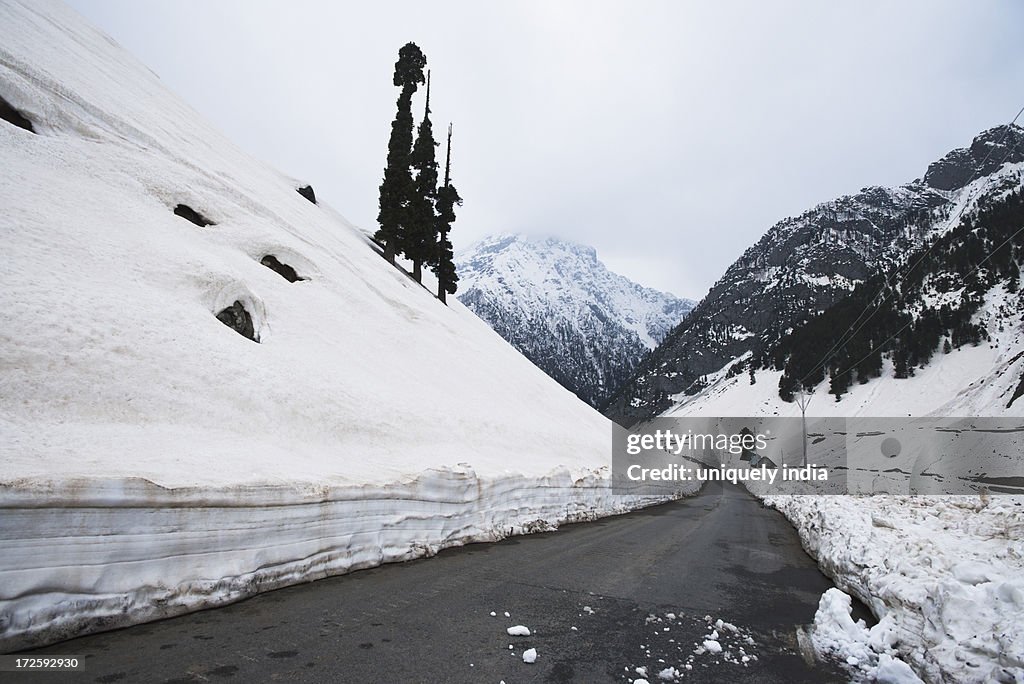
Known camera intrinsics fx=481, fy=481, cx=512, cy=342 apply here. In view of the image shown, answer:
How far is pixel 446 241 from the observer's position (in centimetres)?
3584

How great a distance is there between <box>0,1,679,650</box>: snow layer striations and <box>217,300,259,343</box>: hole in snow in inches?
4.9

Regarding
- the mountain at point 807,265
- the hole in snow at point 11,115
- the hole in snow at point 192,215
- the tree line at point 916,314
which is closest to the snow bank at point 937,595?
→ the hole in snow at point 192,215

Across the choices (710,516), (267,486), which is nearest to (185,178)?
(267,486)

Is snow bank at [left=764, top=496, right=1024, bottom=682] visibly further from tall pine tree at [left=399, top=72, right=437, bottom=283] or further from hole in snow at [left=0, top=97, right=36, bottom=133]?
tall pine tree at [left=399, top=72, right=437, bottom=283]

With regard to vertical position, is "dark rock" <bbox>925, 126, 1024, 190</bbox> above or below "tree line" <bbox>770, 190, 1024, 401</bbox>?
above

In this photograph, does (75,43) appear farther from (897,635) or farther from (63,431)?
(897,635)

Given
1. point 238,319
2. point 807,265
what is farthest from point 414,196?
point 807,265

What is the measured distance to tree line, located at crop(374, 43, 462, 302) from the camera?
3372 centimetres

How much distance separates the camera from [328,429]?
31.6ft

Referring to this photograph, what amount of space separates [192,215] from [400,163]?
21765 mm

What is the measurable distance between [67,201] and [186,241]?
2.32m

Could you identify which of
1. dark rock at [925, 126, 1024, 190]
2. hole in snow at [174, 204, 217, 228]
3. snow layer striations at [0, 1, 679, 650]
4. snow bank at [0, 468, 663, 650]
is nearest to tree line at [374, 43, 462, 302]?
snow layer striations at [0, 1, 679, 650]

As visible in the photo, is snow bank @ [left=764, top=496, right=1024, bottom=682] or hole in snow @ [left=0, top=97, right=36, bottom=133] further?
hole in snow @ [left=0, top=97, right=36, bottom=133]

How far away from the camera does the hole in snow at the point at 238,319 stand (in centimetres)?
1092
